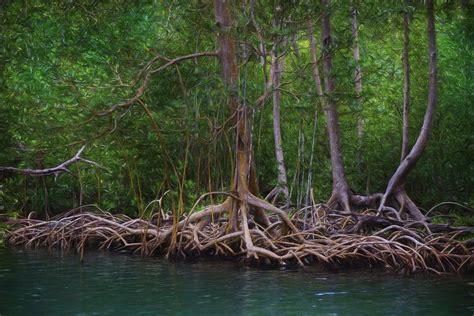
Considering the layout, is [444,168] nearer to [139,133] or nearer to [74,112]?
[139,133]

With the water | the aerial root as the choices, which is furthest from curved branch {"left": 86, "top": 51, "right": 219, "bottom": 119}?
the water

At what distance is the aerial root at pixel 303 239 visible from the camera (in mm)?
11555

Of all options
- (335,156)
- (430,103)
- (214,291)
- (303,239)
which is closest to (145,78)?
(303,239)

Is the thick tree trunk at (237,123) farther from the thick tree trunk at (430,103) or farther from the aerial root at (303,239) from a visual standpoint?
the thick tree trunk at (430,103)

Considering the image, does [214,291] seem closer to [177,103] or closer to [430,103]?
[177,103]

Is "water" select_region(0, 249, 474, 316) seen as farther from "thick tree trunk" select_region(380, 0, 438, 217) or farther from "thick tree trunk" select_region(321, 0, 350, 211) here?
"thick tree trunk" select_region(380, 0, 438, 217)

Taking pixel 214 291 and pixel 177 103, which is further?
pixel 177 103

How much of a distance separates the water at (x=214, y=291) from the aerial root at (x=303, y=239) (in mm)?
305

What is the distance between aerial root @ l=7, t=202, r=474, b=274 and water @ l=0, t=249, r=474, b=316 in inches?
12.0

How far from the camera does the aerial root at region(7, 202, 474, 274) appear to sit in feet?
37.9

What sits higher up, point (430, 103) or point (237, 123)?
point (430, 103)

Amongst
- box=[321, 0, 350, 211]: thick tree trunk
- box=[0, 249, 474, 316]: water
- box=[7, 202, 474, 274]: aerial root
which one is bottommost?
box=[0, 249, 474, 316]: water

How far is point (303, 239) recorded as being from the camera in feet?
40.2

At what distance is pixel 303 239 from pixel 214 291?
2355 mm
